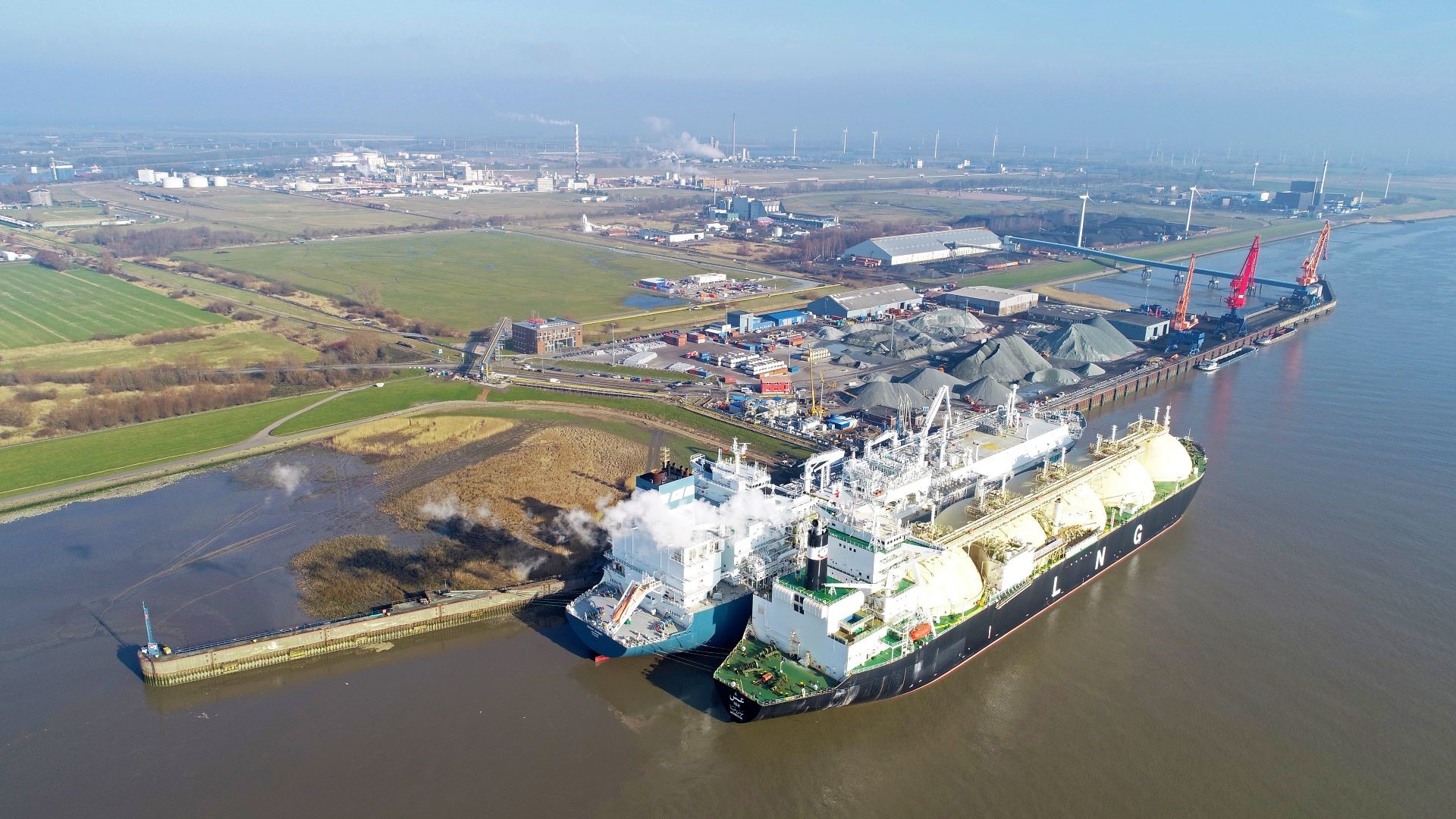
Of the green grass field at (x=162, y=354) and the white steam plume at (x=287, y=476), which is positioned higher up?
the green grass field at (x=162, y=354)

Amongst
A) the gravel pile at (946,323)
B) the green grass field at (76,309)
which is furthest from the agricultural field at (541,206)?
the gravel pile at (946,323)

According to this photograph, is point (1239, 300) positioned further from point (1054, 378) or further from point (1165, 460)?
point (1165, 460)

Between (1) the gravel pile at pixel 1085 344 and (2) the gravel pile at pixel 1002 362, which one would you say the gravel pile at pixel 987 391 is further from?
(1) the gravel pile at pixel 1085 344

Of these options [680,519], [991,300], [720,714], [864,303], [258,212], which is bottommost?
[720,714]

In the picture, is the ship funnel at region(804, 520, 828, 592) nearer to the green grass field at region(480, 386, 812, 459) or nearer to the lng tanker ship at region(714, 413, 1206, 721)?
the lng tanker ship at region(714, 413, 1206, 721)

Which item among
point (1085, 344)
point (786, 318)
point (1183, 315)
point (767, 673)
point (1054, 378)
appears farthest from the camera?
point (786, 318)

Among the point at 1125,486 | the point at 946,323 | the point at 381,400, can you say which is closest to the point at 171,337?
the point at 381,400

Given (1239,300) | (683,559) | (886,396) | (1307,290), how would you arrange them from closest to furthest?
(683,559) < (886,396) < (1239,300) < (1307,290)
